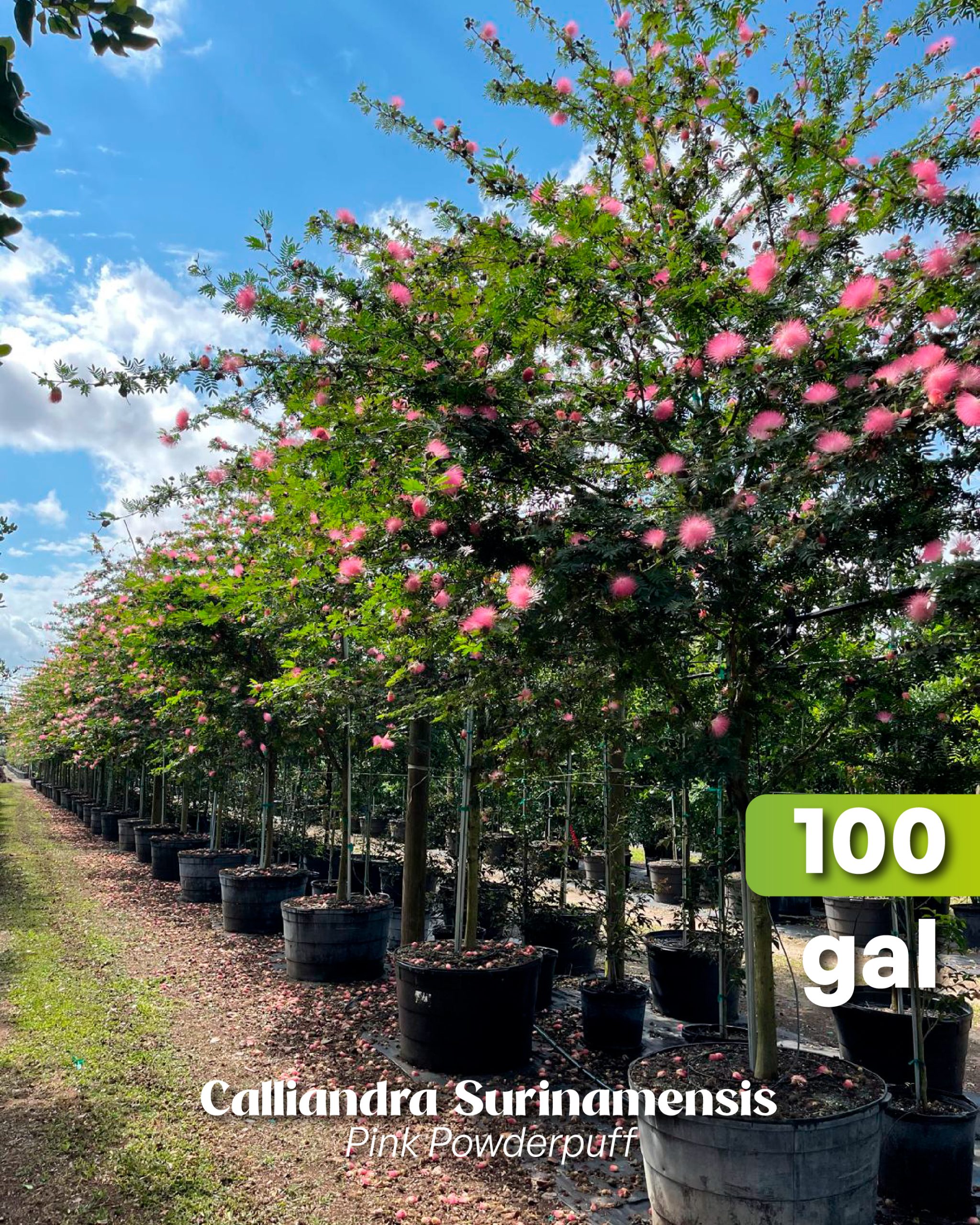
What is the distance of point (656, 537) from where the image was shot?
263cm

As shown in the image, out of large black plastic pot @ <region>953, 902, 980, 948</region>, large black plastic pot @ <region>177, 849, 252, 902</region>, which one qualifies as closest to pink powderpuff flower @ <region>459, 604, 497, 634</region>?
large black plastic pot @ <region>953, 902, 980, 948</region>

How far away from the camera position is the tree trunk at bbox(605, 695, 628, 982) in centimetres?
546

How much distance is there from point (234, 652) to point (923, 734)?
592 cm

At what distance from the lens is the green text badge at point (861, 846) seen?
121 inches

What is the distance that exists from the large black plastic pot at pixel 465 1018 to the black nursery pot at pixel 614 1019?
61cm

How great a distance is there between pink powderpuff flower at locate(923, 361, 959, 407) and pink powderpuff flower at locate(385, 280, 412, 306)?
178 cm

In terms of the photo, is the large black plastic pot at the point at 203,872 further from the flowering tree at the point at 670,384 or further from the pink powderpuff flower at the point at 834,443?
the pink powderpuff flower at the point at 834,443

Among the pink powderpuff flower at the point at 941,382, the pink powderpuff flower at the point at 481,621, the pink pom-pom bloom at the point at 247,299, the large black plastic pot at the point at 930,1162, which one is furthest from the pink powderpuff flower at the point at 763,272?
the large black plastic pot at the point at 930,1162

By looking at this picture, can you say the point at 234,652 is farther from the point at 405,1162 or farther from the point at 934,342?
the point at 934,342

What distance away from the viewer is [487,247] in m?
3.38

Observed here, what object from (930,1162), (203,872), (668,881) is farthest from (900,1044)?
(203,872)

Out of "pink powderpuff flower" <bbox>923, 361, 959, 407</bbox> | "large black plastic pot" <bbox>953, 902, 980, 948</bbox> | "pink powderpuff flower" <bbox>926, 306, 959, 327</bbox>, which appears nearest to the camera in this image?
"pink powderpuff flower" <bbox>923, 361, 959, 407</bbox>

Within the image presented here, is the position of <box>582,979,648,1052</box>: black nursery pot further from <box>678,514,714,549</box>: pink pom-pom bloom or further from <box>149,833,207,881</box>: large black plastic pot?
<box>149,833,207,881</box>: large black plastic pot

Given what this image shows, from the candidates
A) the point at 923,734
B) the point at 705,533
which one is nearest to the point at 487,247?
the point at 705,533
